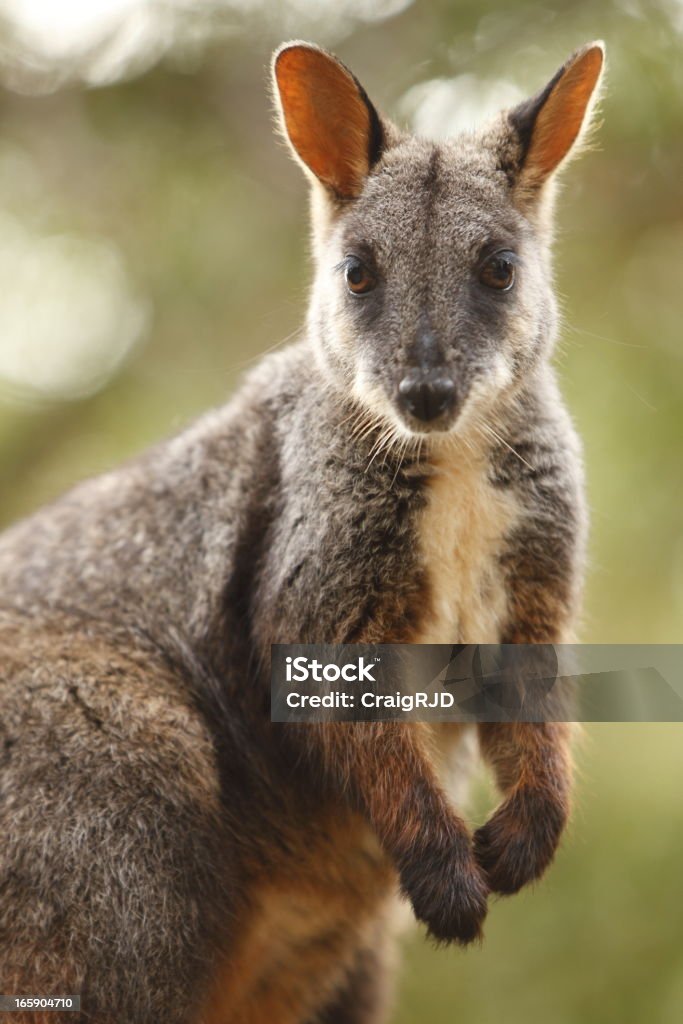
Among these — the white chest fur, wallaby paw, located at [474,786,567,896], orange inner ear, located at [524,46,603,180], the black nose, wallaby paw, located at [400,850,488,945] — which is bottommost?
wallaby paw, located at [400,850,488,945]

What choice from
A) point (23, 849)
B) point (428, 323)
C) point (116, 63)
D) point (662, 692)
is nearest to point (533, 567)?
point (662, 692)

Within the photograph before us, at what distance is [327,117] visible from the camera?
4.17 m

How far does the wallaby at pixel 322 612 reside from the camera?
12.4ft

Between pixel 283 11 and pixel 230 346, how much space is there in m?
1.83

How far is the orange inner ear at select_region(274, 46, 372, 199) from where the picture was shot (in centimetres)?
403

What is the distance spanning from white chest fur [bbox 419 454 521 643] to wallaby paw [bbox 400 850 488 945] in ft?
2.40

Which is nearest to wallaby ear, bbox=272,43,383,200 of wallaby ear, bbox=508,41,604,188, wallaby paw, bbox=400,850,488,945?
wallaby ear, bbox=508,41,604,188

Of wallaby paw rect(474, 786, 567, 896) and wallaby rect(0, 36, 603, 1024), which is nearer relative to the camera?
wallaby rect(0, 36, 603, 1024)

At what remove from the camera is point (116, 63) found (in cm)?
692

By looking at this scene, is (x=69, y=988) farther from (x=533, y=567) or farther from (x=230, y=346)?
(x=230, y=346)

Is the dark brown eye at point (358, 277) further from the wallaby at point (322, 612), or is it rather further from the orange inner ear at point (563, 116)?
the orange inner ear at point (563, 116)

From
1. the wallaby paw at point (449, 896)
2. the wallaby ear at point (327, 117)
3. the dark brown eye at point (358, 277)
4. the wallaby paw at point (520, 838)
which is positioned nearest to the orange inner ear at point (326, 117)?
the wallaby ear at point (327, 117)

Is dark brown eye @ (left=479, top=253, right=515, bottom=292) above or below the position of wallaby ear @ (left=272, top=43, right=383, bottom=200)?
below

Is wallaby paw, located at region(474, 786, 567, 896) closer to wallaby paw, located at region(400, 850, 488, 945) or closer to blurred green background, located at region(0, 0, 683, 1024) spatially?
wallaby paw, located at region(400, 850, 488, 945)
